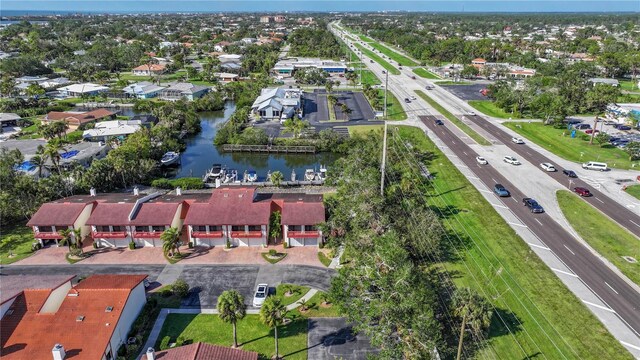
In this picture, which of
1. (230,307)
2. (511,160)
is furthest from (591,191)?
(230,307)

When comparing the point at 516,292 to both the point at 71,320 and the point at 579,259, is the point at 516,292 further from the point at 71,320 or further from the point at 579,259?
the point at 71,320

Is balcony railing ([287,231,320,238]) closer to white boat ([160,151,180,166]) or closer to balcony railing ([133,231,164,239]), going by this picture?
balcony railing ([133,231,164,239])

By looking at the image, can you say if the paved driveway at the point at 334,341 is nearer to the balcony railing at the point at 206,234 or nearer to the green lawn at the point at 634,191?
the balcony railing at the point at 206,234

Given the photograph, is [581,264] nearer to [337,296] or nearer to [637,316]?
[637,316]

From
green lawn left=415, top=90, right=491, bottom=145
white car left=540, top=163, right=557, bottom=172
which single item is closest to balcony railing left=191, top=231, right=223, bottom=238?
white car left=540, top=163, right=557, bottom=172

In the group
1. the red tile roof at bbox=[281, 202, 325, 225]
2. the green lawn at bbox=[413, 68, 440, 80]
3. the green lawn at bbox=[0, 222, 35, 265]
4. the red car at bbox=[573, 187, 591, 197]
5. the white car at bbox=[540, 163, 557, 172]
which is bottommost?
the green lawn at bbox=[0, 222, 35, 265]

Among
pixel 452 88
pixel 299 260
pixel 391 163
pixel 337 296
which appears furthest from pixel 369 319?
pixel 452 88

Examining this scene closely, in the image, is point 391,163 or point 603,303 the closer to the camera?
point 603,303
